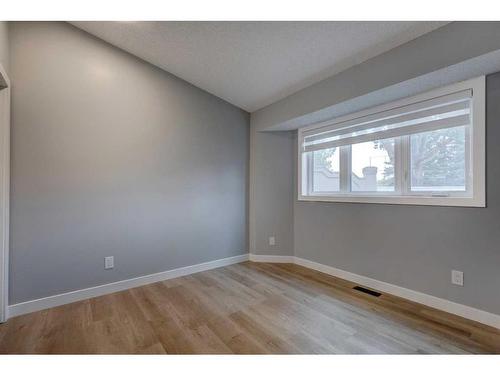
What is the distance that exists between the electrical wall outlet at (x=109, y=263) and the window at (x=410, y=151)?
2449 mm

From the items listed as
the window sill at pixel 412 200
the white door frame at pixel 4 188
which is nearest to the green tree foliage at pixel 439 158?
the window sill at pixel 412 200

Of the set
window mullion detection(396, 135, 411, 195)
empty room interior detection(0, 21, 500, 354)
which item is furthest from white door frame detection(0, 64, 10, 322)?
window mullion detection(396, 135, 411, 195)

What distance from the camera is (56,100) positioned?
2.13 metres

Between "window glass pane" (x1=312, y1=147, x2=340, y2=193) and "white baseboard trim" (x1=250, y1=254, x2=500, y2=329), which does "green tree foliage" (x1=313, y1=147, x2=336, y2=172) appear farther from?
"white baseboard trim" (x1=250, y1=254, x2=500, y2=329)

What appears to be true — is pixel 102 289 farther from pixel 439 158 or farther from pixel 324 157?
pixel 439 158

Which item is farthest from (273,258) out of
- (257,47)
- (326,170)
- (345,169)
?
(257,47)

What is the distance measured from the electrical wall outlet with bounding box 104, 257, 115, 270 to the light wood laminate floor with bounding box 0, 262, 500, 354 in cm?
28

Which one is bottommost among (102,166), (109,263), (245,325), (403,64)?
(245,325)

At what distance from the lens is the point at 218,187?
10.5 ft

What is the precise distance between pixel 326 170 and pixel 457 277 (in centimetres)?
167

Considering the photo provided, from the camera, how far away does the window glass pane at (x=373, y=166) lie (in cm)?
245

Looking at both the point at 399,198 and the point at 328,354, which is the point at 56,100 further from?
the point at 399,198
